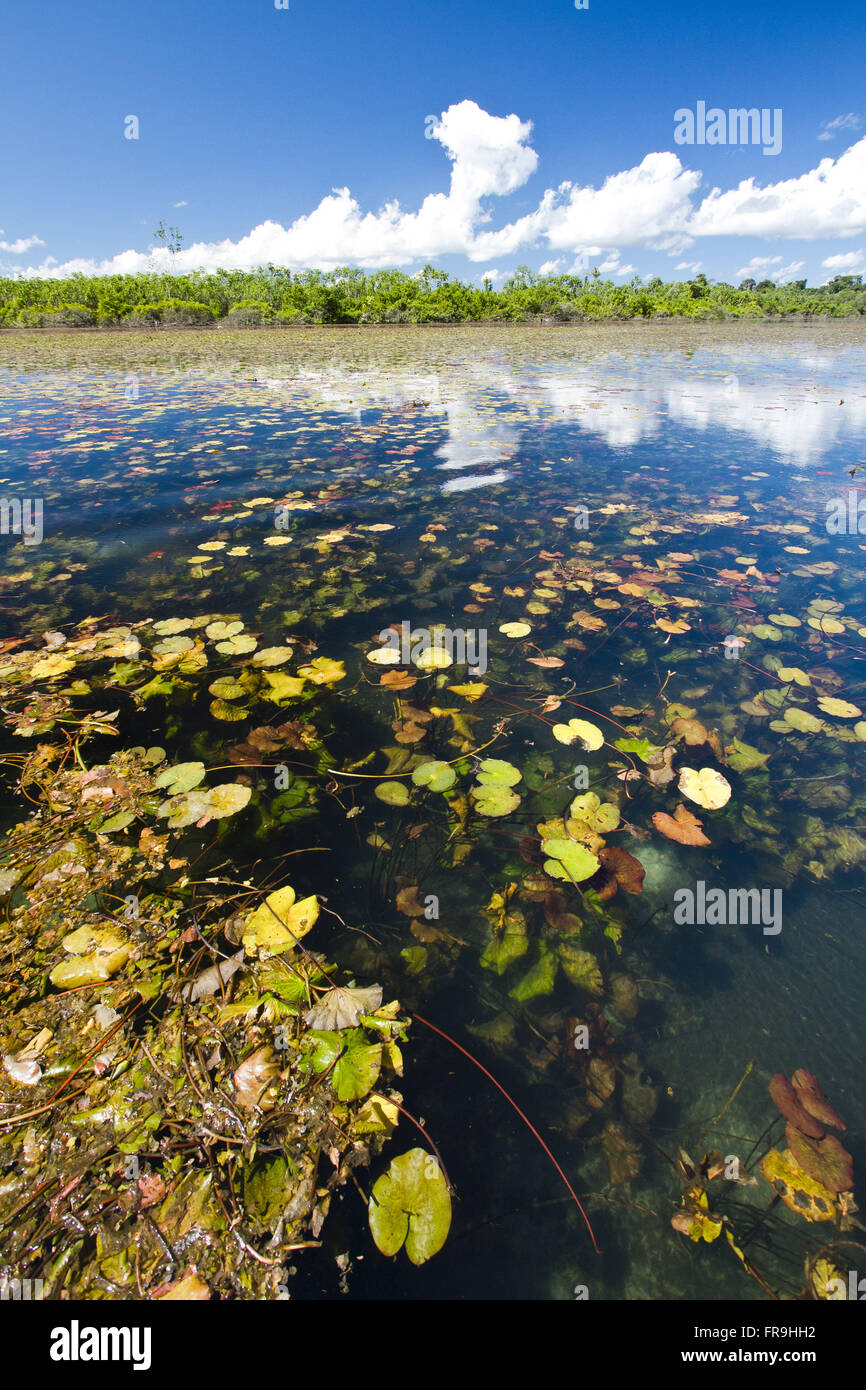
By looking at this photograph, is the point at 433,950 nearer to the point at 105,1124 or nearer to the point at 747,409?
the point at 105,1124

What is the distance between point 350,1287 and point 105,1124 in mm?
607

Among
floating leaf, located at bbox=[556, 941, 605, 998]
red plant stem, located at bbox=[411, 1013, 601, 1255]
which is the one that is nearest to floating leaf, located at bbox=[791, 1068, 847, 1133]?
floating leaf, located at bbox=[556, 941, 605, 998]

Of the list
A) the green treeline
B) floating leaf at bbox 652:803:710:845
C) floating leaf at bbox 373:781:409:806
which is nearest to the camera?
floating leaf at bbox 652:803:710:845

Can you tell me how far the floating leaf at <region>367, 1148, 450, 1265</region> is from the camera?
0.97 metres

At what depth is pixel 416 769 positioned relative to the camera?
1.97 meters

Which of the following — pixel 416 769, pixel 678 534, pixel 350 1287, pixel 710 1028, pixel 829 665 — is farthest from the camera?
pixel 678 534

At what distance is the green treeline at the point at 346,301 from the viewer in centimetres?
4909

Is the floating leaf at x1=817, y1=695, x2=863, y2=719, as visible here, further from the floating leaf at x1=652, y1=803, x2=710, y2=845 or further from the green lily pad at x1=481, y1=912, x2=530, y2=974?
the green lily pad at x1=481, y1=912, x2=530, y2=974

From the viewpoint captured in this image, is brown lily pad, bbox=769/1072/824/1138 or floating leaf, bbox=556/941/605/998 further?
floating leaf, bbox=556/941/605/998

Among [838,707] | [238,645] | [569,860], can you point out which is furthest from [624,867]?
[238,645]

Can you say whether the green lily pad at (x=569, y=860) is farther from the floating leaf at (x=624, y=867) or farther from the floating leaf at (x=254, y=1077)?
the floating leaf at (x=254, y=1077)

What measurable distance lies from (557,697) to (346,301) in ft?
231

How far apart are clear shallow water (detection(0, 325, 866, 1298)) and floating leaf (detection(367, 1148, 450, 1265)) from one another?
28mm

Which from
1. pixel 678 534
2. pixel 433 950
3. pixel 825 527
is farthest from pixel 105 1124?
pixel 825 527
